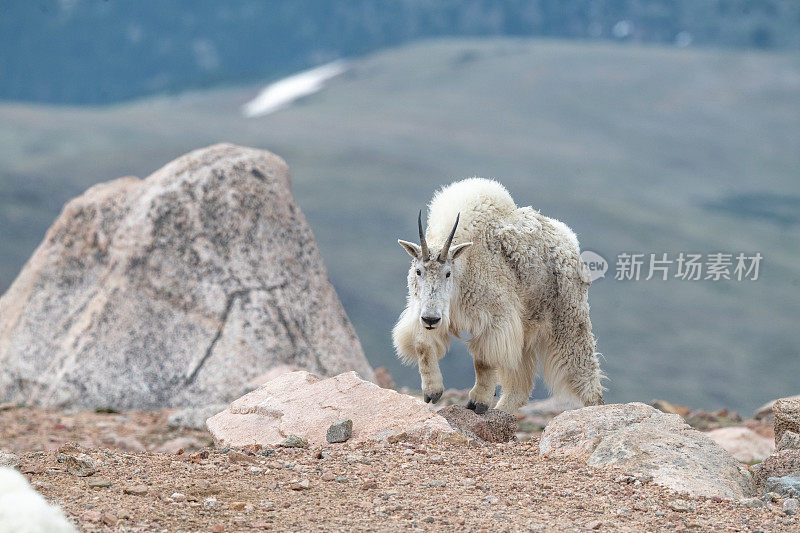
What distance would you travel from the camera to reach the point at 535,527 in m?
5.08

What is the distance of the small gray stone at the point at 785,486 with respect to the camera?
19.8 feet

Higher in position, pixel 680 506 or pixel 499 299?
pixel 499 299

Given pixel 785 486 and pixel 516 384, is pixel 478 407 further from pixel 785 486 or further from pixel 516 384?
pixel 785 486

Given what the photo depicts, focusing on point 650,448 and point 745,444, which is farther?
point 745,444

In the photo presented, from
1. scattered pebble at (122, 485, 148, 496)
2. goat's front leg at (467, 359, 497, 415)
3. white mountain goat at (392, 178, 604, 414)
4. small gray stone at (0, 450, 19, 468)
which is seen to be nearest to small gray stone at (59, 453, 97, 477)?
small gray stone at (0, 450, 19, 468)

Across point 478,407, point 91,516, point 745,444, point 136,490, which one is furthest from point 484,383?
point 91,516

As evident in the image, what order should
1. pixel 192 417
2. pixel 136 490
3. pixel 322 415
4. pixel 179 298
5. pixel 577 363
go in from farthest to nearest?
pixel 179 298 → pixel 192 417 → pixel 577 363 → pixel 322 415 → pixel 136 490

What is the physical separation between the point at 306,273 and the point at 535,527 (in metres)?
6.96

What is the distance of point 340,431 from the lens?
680 centimetres

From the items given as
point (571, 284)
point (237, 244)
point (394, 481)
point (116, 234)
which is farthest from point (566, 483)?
point (116, 234)

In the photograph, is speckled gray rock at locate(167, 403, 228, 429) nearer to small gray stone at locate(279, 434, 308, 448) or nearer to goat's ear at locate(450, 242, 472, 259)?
small gray stone at locate(279, 434, 308, 448)

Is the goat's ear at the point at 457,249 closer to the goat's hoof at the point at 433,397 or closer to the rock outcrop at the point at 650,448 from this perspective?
the goat's hoof at the point at 433,397

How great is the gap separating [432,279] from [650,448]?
210 centimetres

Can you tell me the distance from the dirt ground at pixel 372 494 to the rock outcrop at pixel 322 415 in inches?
10.1
